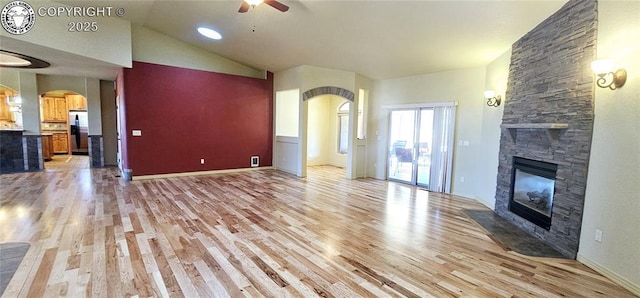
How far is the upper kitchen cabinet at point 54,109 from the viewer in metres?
9.97

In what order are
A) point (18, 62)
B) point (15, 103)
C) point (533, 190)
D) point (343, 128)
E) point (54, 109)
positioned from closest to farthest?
point (533, 190) < point (18, 62) < point (15, 103) < point (343, 128) < point (54, 109)

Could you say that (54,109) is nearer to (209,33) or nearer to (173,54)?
(173,54)

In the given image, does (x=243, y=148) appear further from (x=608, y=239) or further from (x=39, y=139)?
(x=608, y=239)

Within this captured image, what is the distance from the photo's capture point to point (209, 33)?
565 centimetres

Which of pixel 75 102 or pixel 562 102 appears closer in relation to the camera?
pixel 562 102

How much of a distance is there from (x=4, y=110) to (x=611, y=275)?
1438cm

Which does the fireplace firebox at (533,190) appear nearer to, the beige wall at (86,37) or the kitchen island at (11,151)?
the beige wall at (86,37)

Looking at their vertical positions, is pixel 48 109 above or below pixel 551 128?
above

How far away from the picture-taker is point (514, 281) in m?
2.42

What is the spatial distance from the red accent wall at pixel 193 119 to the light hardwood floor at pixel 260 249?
152 centimetres

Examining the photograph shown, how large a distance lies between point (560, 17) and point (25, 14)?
7.13 metres

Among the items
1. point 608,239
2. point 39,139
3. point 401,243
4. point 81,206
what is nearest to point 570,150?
point 608,239

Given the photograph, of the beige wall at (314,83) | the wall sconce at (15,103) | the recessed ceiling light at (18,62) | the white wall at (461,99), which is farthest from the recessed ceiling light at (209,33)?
the wall sconce at (15,103)

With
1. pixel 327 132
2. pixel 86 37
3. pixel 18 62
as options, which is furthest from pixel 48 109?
pixel 327 132
